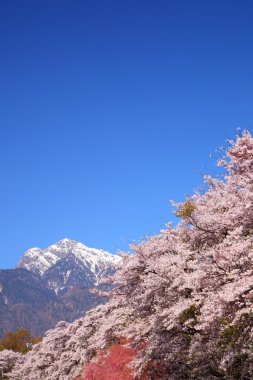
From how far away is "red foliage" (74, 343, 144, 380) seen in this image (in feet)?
79.1

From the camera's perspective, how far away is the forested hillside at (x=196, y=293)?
42.2ft

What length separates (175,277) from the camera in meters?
16.8

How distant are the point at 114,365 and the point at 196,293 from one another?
13717mm

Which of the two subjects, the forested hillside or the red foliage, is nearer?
the forested hillside

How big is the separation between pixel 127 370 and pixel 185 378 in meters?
4.31

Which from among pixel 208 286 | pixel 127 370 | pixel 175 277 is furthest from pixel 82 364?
pixel 208 286

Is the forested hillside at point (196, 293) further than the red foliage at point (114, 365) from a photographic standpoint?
No

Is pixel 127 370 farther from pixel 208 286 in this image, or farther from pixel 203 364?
pixel 208 286

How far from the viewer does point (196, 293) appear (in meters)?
14.3

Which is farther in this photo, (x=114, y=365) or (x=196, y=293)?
(x=114, y=365)

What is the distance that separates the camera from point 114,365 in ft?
83.9

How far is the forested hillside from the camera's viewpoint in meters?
12.9

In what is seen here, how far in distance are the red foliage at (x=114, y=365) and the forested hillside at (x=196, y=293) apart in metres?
0.07

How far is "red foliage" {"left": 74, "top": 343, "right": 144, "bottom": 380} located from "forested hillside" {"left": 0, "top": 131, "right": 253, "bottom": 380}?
73 mm
